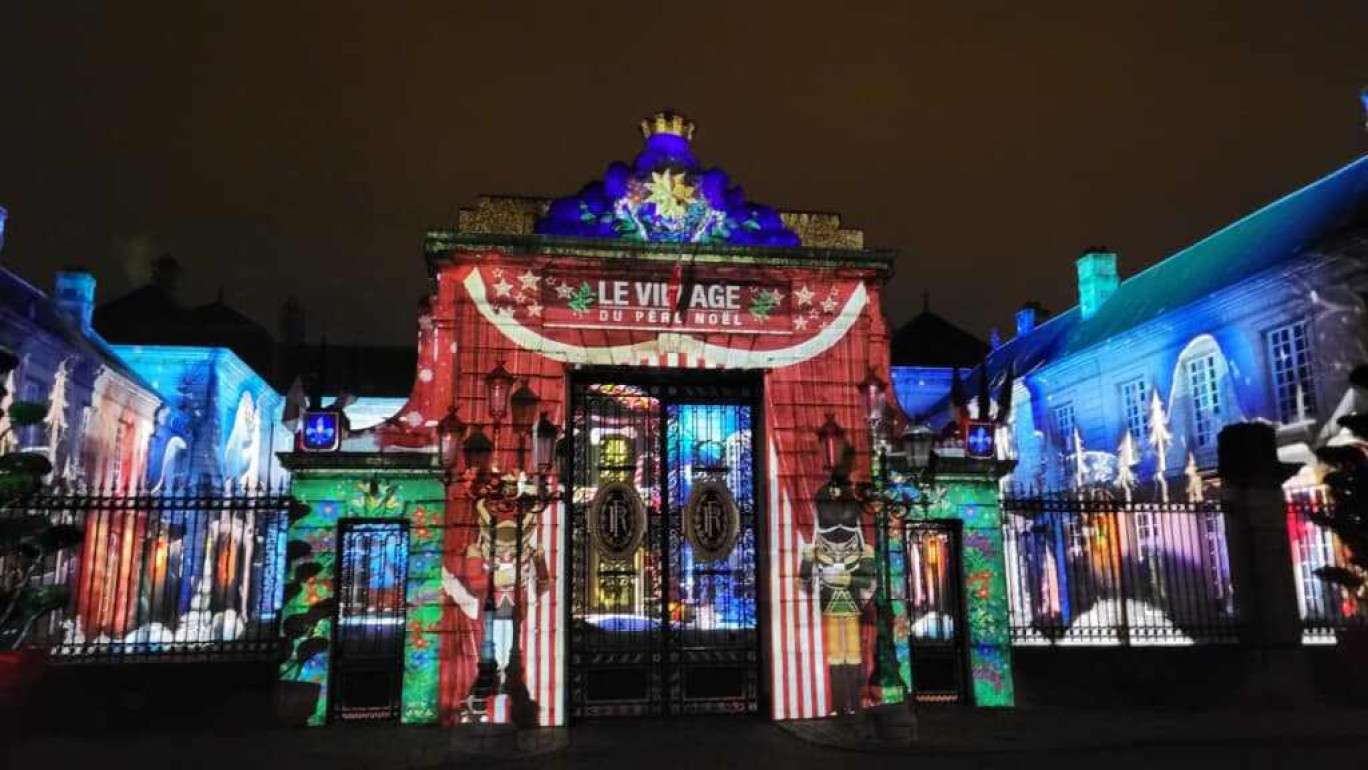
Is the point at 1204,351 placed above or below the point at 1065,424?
above

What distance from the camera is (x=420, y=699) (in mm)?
10922

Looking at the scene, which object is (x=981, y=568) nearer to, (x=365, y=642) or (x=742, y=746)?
(x=742, y=746)

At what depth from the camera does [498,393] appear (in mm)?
11500

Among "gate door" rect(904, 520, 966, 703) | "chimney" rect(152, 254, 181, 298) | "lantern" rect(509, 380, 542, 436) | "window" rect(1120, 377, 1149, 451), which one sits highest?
"chimney" rect(152, 254, 181, 298)

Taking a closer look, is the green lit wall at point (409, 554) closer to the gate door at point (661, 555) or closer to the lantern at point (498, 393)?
the lantern at point (498, 393)

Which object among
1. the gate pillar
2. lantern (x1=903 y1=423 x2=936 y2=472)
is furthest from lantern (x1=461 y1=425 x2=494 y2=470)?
the gate pillar

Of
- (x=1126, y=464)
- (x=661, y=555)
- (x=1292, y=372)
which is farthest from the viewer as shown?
(x=1126, y=464)

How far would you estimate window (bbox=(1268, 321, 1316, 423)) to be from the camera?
61.2 ft

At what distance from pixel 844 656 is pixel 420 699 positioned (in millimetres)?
5128

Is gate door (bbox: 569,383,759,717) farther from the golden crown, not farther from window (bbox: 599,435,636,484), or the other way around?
the golden crown

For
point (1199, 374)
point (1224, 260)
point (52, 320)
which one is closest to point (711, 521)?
point (1199, 374)

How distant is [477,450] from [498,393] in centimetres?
84

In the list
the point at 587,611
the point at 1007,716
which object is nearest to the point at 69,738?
the point at 587,611

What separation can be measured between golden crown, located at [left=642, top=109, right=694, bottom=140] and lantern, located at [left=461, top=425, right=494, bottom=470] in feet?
15.8
